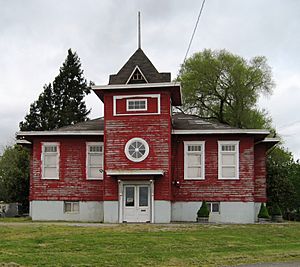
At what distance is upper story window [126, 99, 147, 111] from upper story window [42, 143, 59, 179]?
5.07 m

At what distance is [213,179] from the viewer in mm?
31188

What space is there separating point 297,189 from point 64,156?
21.5 metres

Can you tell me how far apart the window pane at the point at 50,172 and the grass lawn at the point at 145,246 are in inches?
334

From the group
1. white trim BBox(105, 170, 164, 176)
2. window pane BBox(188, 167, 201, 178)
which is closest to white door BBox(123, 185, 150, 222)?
white trim BBox(105, 170, 164, 176)

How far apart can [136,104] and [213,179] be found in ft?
19.5

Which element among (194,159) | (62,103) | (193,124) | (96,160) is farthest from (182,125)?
(62,103)

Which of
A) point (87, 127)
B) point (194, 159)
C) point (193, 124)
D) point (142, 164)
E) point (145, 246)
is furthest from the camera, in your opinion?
point (87, 127)

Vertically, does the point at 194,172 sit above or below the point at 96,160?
below

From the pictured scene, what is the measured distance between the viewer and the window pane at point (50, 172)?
105 ft

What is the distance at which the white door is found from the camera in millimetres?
30094

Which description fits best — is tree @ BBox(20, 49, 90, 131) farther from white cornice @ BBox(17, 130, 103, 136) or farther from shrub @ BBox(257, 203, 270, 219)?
shrub @ BBox(257, 203, 270, 219)

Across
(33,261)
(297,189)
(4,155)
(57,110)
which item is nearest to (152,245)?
(33,261)

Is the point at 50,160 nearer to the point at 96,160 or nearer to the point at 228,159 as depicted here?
the point at 96,160

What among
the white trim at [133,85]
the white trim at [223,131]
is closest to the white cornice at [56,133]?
the white trim at [133,85]
